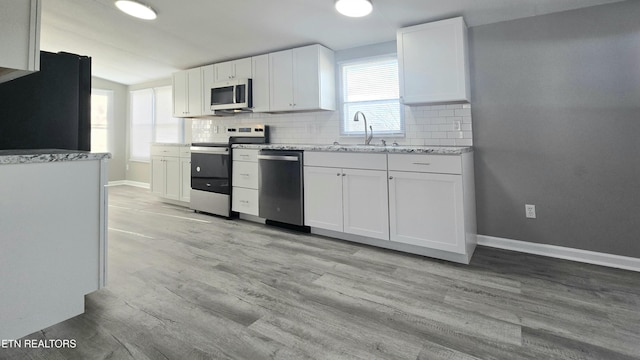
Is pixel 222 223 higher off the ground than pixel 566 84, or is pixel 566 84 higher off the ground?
pixel 566 84

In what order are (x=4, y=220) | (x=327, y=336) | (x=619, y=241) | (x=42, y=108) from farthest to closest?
(x=619, y=241) < (x=42, y=108) < (x=327, y=336) < (x=4, y=220)

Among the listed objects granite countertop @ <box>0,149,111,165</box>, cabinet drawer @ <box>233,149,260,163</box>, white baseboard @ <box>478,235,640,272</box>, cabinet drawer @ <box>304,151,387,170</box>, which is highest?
cabinet drawer @ <box>233,149,260,163</box>

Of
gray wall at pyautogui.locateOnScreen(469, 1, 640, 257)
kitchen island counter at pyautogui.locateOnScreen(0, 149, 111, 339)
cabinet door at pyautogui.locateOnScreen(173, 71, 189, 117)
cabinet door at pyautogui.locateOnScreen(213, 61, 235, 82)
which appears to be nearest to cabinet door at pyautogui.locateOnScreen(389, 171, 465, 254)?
gray wall at pyautogui.locateOnScreen(469, 1, 640, 257)

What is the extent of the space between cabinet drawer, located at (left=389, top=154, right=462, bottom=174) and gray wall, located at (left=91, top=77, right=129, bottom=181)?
6535mm

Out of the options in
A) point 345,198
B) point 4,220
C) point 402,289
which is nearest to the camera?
point 4,220

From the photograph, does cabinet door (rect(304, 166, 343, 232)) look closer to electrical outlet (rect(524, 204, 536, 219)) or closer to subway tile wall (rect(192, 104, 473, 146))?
subway tile wall (rect(192, 104, 473, 146))

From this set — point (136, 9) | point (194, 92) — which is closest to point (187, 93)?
point (194, 92)

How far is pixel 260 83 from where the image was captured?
13.2ft

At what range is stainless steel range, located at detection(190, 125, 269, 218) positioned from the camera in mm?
3902

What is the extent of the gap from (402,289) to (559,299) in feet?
3.11

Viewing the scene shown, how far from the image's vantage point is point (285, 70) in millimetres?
3791

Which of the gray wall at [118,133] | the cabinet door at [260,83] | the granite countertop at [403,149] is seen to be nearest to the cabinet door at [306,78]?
the cabinet door at [260,83]

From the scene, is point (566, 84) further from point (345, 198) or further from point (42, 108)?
point (42, 108)

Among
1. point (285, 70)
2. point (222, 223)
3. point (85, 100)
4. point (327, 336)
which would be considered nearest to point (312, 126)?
point (285, 70)
